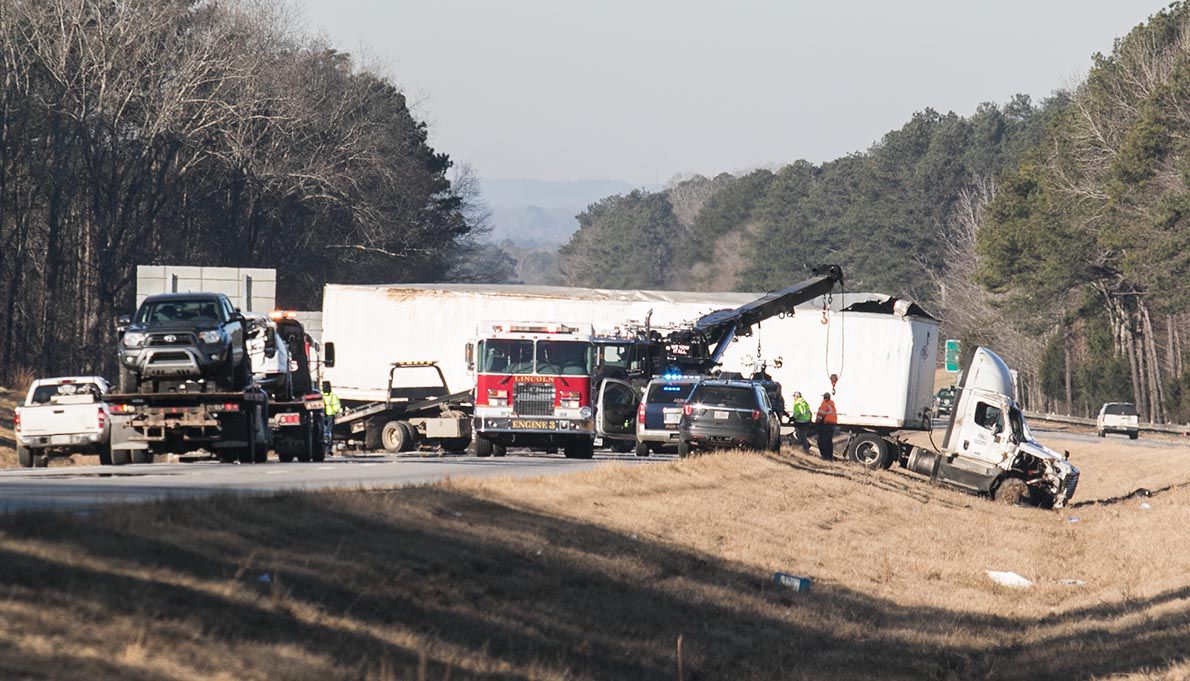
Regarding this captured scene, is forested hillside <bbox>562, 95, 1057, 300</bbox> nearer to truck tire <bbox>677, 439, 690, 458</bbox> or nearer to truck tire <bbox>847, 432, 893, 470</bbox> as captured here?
truck tire <bbox>847, 432, 893, 470</bbox>

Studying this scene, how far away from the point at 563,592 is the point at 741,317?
26911 mm

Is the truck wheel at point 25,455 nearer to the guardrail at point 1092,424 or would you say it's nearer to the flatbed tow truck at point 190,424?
the flatbed tow truck at point 190,424

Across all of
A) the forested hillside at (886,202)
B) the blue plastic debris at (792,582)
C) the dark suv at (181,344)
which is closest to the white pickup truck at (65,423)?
the dark suv at (181,344)

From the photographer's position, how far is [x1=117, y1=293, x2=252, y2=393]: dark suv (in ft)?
82.7

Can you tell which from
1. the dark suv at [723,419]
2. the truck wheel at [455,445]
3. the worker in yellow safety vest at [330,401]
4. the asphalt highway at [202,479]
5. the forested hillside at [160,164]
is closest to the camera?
the asphalt highway at [202,479]

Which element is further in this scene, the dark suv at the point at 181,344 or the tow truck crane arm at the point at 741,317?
the tow truck crane arm at the point at 741,317

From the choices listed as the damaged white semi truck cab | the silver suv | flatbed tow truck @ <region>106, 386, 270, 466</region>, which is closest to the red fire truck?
the silver suv

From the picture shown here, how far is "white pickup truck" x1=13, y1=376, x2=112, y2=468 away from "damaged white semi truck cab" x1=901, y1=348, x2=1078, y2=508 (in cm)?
1622

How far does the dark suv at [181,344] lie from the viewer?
25.2m

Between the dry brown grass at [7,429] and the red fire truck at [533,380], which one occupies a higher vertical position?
the red fire truck at [533,380]

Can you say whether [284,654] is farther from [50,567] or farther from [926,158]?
[926,158]

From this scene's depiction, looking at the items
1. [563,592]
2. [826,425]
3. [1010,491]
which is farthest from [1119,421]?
[563,592]

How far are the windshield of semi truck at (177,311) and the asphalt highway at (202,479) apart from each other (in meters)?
2.31

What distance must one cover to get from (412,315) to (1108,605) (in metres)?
29.8
